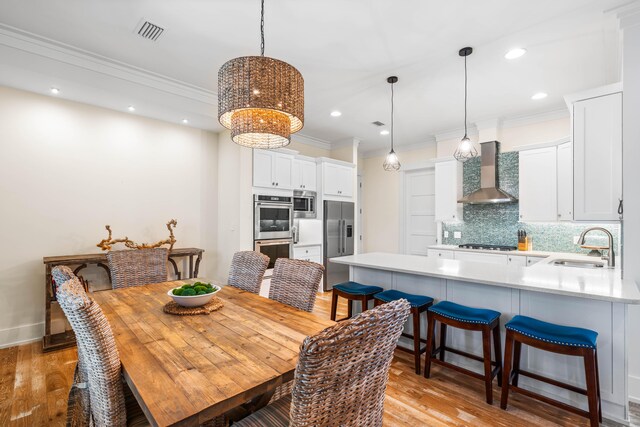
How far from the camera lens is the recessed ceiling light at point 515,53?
2.64m

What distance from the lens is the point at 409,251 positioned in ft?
19.2

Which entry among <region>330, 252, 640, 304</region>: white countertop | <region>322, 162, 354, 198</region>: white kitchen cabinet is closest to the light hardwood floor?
<region>330, 252, 640, 304</region>: white countertop

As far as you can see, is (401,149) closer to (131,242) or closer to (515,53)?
(515,53)

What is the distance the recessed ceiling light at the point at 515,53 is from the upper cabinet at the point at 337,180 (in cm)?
297

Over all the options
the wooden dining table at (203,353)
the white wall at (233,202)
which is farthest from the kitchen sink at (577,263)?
the white wall at (233,202)

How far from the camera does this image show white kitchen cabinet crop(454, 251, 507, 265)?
4.01 meters

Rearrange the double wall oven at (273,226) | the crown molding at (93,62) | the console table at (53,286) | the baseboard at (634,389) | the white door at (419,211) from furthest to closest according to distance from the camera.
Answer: the white door at (419,211)
the double wall oven at (273,226)
the console table at (53,286)
the crown molding at (93,62)
the baseboard at (634,389)

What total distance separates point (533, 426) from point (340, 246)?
149 inches

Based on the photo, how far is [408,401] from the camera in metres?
2.10

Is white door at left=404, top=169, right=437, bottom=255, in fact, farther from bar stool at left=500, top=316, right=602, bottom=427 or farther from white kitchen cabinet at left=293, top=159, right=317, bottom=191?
bar stool at left=500, top=316, right=602, bottom=427

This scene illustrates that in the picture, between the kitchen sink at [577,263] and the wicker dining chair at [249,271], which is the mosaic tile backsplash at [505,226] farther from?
the wicker dining chair at [249,271]

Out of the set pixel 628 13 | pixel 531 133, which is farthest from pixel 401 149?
pixel 628 13

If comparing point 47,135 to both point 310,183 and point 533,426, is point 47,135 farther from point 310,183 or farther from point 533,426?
point 533,426

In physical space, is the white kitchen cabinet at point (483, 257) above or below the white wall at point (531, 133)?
below
